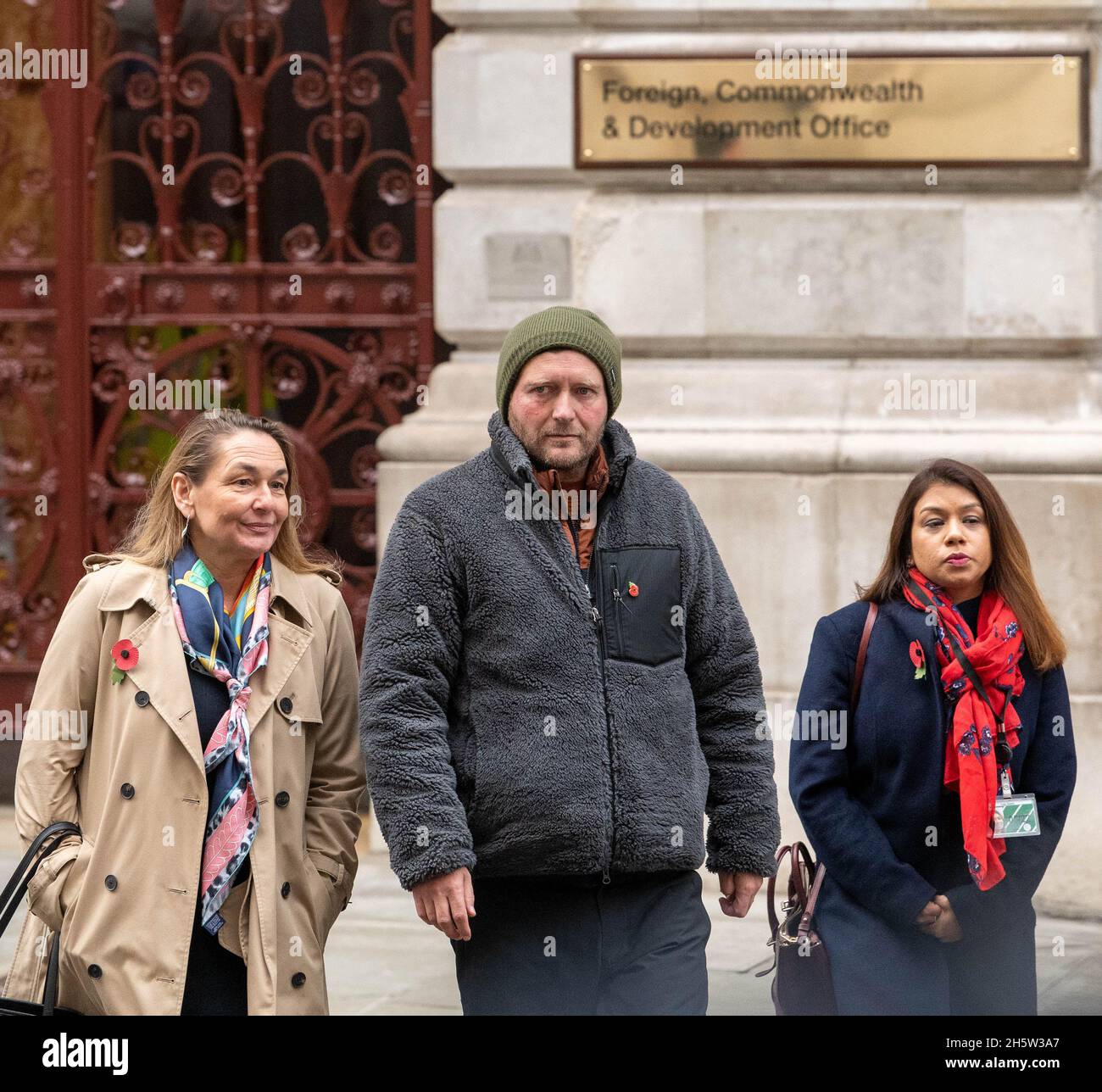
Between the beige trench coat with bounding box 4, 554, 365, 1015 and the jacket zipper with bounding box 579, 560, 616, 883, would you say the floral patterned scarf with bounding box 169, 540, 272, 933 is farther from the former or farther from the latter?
the jacket zipper with bounding box 579, 560, 616, 883

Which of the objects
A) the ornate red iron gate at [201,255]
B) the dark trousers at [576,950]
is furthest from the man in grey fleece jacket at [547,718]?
the ornate red iron gate at [201,255]

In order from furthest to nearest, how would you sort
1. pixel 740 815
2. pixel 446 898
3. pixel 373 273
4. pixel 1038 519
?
pixel 373 273, pixel 1038 519, pixel 740 815, pixel 446 898

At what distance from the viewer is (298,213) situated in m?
7.53

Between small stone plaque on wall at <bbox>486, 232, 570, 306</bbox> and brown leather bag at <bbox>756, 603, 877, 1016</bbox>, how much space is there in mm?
3364

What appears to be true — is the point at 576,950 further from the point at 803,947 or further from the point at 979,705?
the point at 979,705

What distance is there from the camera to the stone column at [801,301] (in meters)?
6.55

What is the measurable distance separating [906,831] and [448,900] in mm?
977

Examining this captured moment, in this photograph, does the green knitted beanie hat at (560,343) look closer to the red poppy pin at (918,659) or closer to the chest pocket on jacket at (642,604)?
the chest pocket on jacket at (642,604)

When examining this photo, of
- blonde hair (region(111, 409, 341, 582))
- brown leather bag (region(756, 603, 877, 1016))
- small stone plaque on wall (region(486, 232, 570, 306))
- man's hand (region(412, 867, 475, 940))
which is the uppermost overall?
small stone plaque on wall (region(486, 232, 570, 306))

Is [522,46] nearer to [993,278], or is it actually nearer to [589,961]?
[993,278]

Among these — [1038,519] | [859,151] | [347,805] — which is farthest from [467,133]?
[347,805]

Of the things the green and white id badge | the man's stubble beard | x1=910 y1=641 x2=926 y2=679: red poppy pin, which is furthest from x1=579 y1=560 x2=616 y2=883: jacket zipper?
the green and white id badge

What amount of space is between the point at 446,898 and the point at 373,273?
4.54 metres

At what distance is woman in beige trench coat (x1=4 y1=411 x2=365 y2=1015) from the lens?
337cm
